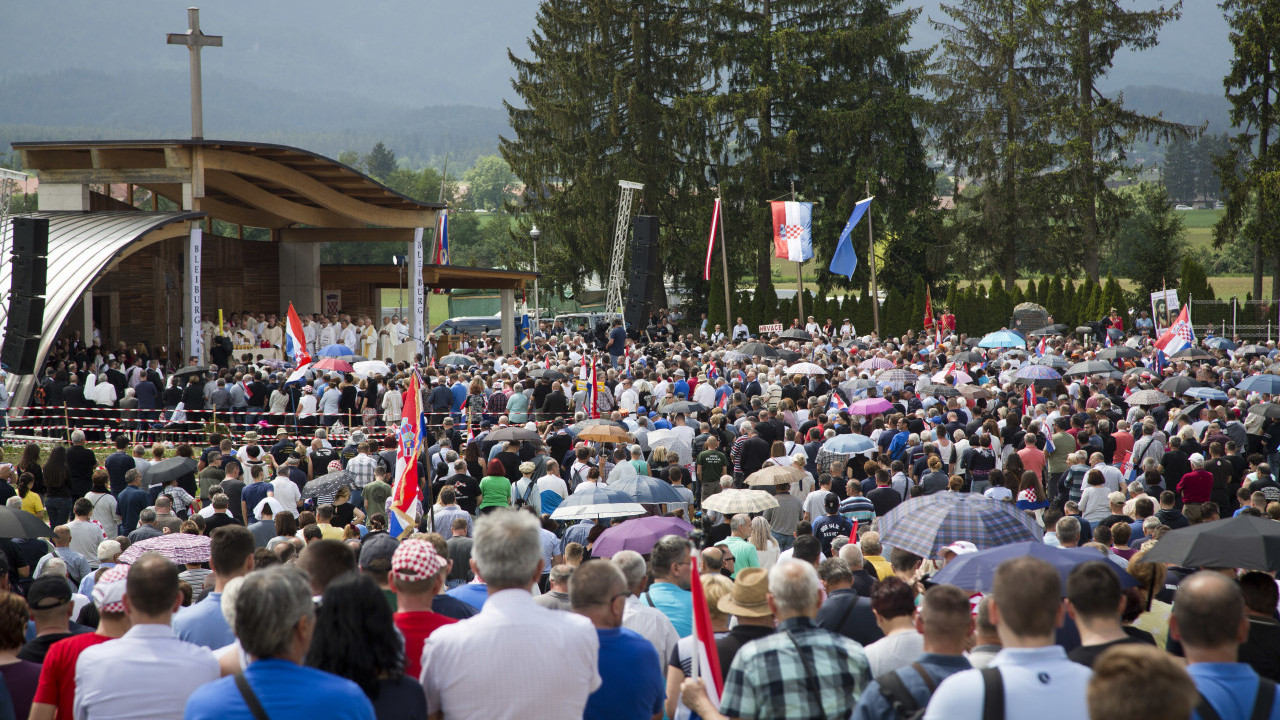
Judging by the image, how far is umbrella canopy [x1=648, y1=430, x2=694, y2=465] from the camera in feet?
46.2

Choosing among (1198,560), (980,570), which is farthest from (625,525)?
(1198,560)

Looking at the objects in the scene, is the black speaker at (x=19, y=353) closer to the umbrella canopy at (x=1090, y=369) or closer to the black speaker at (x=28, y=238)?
the black speaker at (x=28, y=238)

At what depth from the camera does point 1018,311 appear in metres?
39.2

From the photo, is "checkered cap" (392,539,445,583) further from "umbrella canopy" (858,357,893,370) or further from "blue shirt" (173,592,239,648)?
"umbrella canopy" (858,357,893,370)

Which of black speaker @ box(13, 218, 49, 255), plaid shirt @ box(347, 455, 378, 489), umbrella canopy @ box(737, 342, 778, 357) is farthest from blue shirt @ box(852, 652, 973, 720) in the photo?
umbrella canopy @ box(737, 342, 778, 357)

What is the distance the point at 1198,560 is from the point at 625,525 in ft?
11.4

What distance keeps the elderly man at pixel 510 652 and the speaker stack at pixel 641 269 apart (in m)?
27.1

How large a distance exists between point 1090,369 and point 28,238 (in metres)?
17.4

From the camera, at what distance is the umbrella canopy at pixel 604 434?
1329 centimetres

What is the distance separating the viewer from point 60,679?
409 centimetres

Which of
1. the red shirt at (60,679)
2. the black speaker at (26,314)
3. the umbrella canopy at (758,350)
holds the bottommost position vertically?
the red shirt at (60,679)

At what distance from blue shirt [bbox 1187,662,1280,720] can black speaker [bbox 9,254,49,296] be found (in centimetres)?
1799

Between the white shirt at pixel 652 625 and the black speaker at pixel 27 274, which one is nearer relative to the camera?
the white shirt at pixel 652 625

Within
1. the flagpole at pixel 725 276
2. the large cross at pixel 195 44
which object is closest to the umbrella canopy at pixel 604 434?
the large cross at pixel 195 44
